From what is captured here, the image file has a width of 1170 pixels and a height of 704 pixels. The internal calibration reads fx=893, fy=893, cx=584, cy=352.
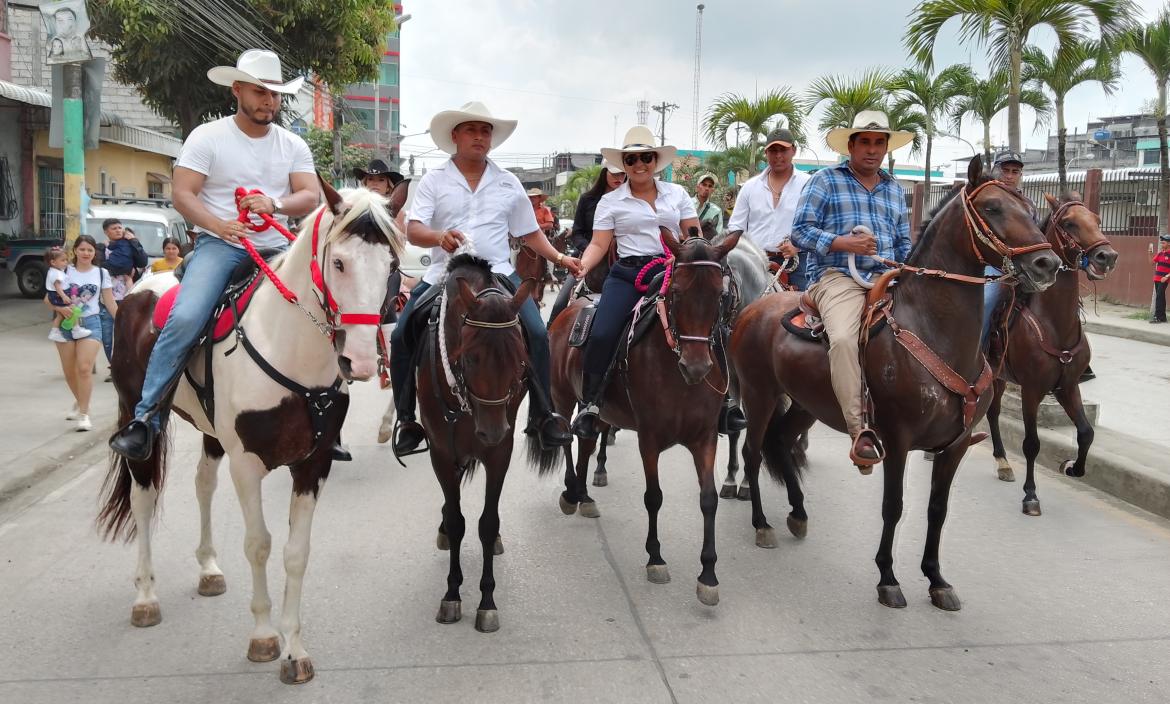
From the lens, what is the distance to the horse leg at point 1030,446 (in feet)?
21.4

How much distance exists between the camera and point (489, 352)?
4.19 metres

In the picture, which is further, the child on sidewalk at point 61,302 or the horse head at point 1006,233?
the child on sidewalk at point 61,302

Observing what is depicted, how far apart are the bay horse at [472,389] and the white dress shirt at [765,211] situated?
3.97 metres

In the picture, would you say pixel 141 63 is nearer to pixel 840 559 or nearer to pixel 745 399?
pixel 745 399

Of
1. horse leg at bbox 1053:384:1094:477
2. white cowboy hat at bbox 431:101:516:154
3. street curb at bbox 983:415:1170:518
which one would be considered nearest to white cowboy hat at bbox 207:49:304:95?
white cowboy hat at bbox 431:101:516:154

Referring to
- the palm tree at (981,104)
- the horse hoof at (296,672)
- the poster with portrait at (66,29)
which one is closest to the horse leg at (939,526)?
the horse hoof at (296,672)

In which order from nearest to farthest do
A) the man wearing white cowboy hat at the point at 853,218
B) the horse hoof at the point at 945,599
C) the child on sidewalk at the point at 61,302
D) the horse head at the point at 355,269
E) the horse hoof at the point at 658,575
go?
the horse head at the point at 355,269 < the horse hoof at the point at 945,599 < the horse hoof at the point at 658,575 < the man wearing white cowboy hat at the point at 853,218 < the child on sidewalk at the point at 61,302

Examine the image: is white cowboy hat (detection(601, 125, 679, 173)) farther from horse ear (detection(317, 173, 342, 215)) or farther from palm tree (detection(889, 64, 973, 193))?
palm tree (detection(889, 64, 973, 193))

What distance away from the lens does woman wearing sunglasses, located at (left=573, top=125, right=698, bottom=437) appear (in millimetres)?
5734

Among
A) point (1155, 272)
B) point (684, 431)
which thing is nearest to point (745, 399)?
point (684, 431)

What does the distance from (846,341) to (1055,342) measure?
2523 millimetres

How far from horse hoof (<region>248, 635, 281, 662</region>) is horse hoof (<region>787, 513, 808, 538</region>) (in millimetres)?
3402

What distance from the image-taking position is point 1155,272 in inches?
742

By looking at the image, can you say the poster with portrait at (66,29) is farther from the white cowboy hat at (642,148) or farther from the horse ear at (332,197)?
the horse ear at (332,197)
